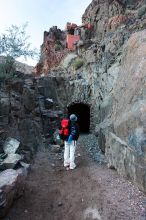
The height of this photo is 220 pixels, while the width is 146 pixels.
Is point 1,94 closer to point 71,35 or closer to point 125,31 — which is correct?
point 125,31

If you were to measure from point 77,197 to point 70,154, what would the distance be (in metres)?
2.00

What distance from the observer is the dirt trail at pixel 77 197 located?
19.4 ft

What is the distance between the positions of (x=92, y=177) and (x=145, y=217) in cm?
235

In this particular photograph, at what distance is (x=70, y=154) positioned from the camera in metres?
8.45

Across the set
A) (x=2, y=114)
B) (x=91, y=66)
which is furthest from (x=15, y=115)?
(x=91, y=66)

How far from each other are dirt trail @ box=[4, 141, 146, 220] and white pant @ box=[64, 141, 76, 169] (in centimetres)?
25

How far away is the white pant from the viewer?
27.7 feet

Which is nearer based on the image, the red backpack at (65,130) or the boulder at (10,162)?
the boulder at (10,162)

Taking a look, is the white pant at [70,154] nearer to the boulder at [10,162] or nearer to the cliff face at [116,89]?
the cliff face at [116,89]

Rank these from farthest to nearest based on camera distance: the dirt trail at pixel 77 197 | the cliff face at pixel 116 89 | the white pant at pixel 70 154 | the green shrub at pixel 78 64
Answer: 1. the green shrub at pixel 78 64
2. the white pant at pixel 70 154
3. the cliff face at pixel 116 89
4. the dirt trail at pixel 77 197

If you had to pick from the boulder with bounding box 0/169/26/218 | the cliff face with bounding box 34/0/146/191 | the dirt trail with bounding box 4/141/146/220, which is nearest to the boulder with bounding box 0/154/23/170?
the boulder with bounding box 0/169/26/218

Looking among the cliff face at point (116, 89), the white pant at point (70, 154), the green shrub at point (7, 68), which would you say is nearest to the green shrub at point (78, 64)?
the cliff face at point (116, 89)

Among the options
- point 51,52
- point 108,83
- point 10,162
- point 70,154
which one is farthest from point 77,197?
point 51,52

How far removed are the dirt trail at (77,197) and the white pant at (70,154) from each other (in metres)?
0.25
